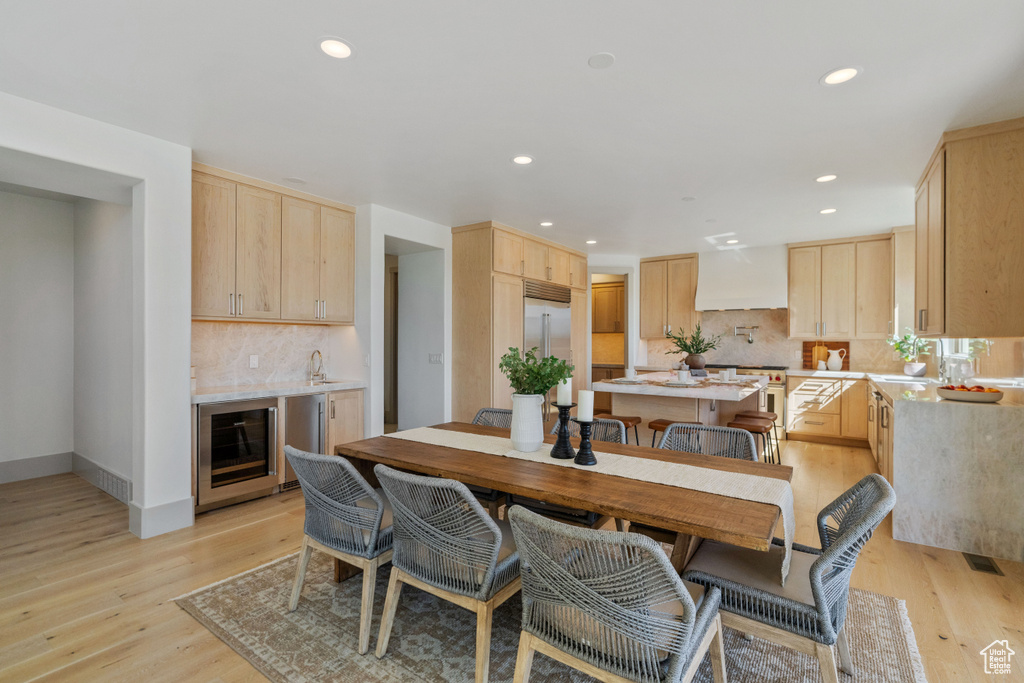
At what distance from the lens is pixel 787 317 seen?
6398 mm

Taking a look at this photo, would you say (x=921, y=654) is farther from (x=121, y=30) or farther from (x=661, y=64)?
(x=121, y=30)

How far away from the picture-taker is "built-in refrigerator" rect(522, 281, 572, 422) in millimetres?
5570

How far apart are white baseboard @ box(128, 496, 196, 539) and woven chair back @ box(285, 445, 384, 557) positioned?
165 cm

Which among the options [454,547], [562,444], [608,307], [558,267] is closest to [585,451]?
[562,444]

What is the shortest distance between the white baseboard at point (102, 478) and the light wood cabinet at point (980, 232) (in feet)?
18.3

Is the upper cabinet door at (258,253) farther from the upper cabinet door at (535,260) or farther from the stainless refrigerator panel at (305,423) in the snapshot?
the upper cabinet door at (535,260)

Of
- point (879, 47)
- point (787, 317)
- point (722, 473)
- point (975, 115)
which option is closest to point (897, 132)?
point (975, 115)

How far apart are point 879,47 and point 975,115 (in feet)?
3.70

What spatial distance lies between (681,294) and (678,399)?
3.16 m

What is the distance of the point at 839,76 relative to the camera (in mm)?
2252

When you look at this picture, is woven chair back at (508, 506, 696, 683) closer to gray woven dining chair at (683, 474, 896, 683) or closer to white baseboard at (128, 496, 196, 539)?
gray woven dining chair at (683, 474, 896, 683)

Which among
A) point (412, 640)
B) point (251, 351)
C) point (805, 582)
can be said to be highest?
point (251, 351)

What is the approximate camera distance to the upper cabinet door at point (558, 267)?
6.01m

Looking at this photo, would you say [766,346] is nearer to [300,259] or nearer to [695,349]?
[695,349]
